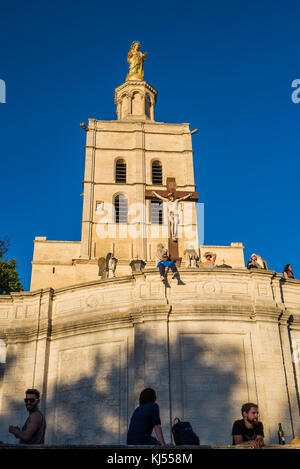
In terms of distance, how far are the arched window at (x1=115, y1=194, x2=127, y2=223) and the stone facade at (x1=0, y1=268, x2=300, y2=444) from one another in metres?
24.2

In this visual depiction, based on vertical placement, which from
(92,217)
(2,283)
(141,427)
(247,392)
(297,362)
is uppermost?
(92,217)

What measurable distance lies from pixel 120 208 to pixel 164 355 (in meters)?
28.4

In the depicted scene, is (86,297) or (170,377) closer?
(170,377)

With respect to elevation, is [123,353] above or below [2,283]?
below

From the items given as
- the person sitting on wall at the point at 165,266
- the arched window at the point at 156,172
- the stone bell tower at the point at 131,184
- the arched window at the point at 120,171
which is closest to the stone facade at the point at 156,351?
the person sitting on wall at the point at 165,266

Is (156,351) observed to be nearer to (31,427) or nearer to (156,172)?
(31,427)

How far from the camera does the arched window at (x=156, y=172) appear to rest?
47.3 metres

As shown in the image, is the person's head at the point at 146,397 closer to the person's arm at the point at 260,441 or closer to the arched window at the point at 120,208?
the person's arm at the point at 260,441

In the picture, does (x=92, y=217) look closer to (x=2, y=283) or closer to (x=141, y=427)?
(x=2, y=283)

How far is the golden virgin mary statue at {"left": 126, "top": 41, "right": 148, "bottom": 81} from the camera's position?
58.2 meters
